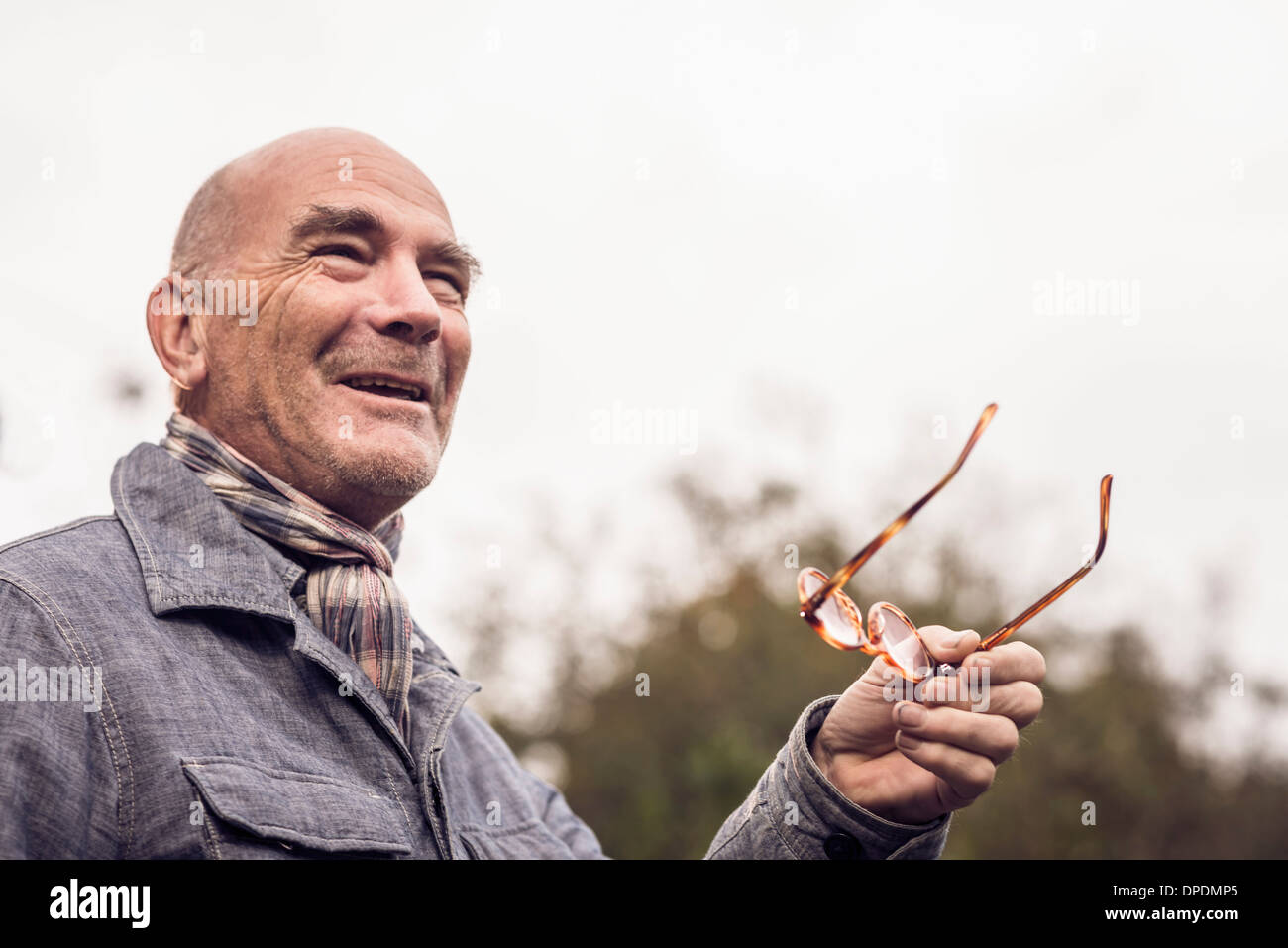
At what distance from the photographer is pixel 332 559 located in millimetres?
2764

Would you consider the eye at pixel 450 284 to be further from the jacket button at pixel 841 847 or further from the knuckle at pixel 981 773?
the knuckle at pixel 981 773

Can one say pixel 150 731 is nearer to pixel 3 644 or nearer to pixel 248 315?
pixel 3 644

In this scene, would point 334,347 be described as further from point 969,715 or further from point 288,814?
point 969,715

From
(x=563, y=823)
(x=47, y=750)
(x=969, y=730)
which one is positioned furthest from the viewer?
(x=563, y=823)

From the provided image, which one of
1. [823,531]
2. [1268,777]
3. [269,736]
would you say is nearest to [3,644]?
[269,736]

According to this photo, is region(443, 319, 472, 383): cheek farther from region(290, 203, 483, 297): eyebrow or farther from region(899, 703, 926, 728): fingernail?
region(899, 703, 926, 728): fingernail

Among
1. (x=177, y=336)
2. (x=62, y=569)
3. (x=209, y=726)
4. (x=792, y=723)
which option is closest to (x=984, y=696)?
(x=209, y=726)

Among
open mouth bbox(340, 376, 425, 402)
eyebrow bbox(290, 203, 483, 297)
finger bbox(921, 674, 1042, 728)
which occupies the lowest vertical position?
finger bbox(921, 674, 1042, 728)

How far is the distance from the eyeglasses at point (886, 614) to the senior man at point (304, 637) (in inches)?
2.7

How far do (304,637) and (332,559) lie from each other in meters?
0.33

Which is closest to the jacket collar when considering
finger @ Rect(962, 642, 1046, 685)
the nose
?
the nose

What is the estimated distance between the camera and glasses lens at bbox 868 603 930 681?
205 centimetres

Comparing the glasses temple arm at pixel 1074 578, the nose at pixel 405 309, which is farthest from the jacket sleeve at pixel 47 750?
the glasses temple arm at pixel 1074 578
